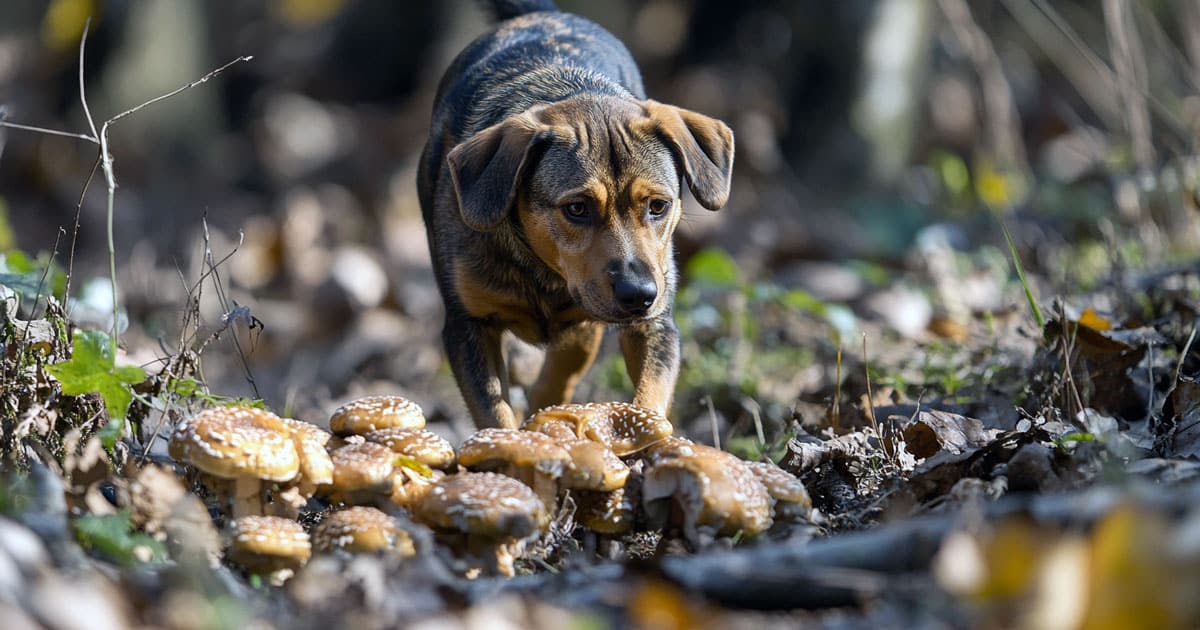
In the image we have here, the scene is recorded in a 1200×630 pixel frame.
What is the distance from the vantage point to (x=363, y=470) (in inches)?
129

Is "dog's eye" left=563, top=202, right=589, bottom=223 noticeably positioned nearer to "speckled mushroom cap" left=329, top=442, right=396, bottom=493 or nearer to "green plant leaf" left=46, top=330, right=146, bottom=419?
"speckled mushroom cap" left=329, top=442, right=396, bottom=493

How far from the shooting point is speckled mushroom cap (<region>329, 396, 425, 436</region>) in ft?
11.9

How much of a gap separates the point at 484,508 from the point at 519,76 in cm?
306

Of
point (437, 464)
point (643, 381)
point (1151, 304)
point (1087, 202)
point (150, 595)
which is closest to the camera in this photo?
point (150, 595)

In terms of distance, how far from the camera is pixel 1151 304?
5.55 metres

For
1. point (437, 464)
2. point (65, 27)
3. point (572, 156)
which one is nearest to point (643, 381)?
point (572, 156)

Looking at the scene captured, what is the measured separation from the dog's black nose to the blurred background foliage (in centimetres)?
195

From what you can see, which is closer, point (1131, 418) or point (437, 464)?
point (437, 464)

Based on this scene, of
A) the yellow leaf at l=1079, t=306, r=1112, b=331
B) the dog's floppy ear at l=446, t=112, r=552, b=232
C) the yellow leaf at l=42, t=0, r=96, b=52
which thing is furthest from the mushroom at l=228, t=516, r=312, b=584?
the yellow leaf at l=42, t=0, r=96, b=52

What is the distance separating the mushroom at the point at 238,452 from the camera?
10.3 ft

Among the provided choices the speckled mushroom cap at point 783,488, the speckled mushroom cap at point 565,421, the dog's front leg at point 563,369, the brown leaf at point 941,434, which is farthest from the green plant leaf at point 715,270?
the speckled mushroom cap at point 783,488

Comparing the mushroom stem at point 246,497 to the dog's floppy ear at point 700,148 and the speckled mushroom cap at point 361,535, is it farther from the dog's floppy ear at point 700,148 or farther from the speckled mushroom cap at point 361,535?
the dog's floppy ear at point 700,148

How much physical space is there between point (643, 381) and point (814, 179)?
23.5 feet

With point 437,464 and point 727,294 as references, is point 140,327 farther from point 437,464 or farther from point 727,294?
point 437,464
